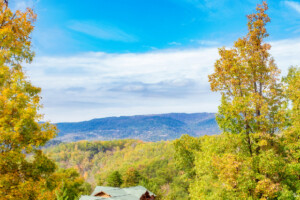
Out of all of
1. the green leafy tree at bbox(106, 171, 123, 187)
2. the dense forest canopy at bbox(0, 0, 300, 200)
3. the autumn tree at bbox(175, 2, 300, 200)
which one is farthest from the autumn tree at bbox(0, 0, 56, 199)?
Answer: the green leafy tree at bbox(106, 171, 123, 187)

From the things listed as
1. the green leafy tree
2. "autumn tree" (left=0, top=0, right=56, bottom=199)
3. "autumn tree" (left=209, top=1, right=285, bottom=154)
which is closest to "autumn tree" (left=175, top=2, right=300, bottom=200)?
"autumn tree" (left=209, top=1, right=285, bottom=154)

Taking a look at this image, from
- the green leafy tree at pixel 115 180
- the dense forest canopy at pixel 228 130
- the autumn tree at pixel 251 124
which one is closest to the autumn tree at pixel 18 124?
the dense forest canopy at pixel 228 130

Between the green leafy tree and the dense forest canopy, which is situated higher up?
the dense forest canopy

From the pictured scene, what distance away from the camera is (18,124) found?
33.2 ft

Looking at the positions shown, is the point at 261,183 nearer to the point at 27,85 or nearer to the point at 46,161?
the point at 46,161

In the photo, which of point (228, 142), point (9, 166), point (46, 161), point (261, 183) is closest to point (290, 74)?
point (228, 142)

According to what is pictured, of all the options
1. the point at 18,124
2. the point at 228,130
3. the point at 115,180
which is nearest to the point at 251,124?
the point at 228,130

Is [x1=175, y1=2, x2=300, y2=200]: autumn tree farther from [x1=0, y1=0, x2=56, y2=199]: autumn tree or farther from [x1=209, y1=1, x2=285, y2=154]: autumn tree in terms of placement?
[x1=0, y1=0, x2=56, y2=199]: autumn tree

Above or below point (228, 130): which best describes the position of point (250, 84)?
above

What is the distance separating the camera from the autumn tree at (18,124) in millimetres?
10258

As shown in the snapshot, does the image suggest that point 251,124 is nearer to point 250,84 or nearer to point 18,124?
point 250,84

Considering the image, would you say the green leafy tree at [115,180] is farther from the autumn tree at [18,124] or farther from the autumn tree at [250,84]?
the autumn tree at [250,84]

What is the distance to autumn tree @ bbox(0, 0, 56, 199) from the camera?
33.7 feet

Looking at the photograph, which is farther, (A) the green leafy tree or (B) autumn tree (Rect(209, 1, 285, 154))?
(A) the green leafy tree
